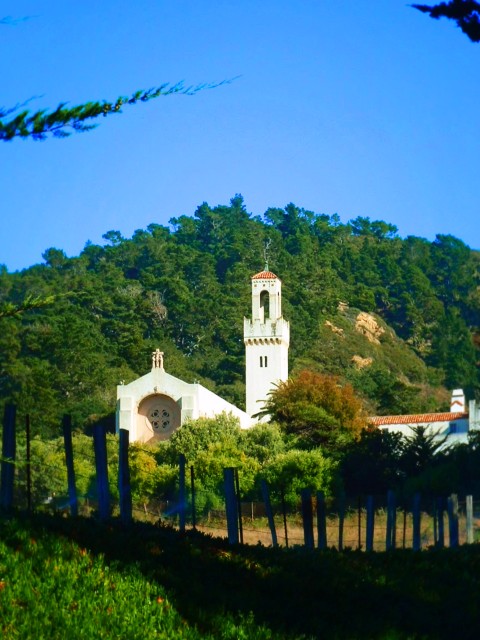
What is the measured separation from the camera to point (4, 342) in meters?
77.4

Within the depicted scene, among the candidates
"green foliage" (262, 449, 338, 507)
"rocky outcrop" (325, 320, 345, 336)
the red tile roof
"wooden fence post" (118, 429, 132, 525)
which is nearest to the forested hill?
"rocky outcrop" (325, 320, 345, 336)

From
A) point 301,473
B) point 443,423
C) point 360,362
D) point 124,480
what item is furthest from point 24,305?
point 360,362

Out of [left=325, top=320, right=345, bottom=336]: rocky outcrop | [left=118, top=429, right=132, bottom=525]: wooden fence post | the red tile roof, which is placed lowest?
[left=118, top=429, right=132, bottom=525]: wooden fence post

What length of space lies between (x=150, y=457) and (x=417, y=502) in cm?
3408

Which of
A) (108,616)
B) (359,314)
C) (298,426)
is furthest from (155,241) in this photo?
(108,616)

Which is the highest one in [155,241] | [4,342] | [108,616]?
[155,241]

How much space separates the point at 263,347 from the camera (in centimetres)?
7000

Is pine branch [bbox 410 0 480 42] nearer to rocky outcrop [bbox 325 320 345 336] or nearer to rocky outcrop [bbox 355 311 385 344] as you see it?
rocky outcrop [bbox 325 320 345 336]

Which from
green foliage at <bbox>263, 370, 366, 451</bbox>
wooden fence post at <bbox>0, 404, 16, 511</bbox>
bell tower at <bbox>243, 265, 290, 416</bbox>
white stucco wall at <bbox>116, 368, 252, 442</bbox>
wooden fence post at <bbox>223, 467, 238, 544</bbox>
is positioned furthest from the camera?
bell tower at <bbox>243, 265, 290, 416</bbox>

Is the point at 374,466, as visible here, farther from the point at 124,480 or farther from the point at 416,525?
the point at 124,480

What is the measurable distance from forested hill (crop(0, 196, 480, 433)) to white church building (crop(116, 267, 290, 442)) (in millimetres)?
4170

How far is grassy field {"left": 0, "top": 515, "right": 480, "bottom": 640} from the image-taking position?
12258 millimetres

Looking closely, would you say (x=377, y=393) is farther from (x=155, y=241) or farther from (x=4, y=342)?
(x=155, y=241)

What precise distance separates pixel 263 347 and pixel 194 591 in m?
56.7
